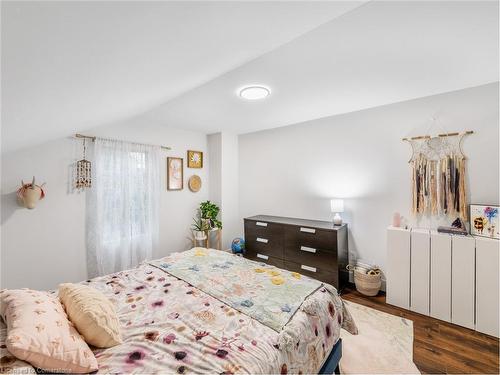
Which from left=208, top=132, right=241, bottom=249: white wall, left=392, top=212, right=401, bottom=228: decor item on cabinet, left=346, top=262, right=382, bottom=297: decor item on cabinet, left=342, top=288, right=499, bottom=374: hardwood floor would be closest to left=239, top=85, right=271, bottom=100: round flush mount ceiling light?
left=208, top=132, right=241, bottom=249: white wall

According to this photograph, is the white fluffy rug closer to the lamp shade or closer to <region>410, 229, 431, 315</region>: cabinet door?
<region>410, 229, 431, 315</region>: cabinet door

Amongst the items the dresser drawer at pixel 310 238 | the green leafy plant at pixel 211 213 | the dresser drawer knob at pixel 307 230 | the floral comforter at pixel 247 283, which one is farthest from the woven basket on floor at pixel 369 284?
the green leafy plant at pixel 211 213

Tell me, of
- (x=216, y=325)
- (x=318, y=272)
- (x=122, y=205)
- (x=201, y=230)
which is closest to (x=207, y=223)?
(x=201, y=230)

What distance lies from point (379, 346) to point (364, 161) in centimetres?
215

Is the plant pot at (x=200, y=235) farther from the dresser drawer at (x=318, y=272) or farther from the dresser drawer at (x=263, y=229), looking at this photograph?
the dresser drawer at (x=318, y=272)

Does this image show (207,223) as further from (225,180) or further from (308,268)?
(308,268)

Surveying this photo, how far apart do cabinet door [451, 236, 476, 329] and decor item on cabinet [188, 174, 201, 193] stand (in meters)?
3.68

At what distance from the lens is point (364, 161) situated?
3.09m

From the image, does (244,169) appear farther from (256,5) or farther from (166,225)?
(256,5)

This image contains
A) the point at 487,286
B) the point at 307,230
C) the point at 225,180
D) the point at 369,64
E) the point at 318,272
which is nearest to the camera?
the point at 369,64

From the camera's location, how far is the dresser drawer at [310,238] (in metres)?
2.87

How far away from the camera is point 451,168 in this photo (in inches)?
97.0

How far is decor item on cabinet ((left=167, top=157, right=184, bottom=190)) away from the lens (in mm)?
3756

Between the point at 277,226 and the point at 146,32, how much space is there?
2.92 metres
